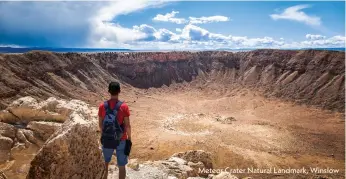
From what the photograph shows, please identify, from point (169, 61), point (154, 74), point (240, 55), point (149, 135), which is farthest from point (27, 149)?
point (240, 55)

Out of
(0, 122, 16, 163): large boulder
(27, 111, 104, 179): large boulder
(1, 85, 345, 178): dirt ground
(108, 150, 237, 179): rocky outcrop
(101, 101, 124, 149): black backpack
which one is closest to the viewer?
(101, 101, 124, 149): black backpack

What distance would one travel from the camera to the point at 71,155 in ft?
27.2

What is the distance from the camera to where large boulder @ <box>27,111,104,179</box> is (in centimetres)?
797

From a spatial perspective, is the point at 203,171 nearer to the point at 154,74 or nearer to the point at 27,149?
the point at 27,149

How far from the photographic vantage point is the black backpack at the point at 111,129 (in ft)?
22.6

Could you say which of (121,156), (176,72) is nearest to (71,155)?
(121,156)

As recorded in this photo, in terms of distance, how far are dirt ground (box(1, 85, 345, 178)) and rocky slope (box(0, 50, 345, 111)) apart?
17.6 feet

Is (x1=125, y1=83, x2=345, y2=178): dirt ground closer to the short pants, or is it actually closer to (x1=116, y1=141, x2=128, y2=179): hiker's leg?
(x1=116, y1=141, x2=128, y2=179): hiker's leg

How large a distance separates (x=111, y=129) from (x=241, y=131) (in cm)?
3128

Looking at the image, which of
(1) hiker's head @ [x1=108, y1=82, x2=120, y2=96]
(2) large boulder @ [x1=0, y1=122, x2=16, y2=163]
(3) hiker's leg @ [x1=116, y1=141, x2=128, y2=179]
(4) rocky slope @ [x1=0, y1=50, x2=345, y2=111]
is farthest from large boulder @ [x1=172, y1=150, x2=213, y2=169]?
(4) rocky slope @ [x1=0, y1=50, x2=345, y2=111]

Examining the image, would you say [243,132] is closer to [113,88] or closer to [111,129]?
[111,129]

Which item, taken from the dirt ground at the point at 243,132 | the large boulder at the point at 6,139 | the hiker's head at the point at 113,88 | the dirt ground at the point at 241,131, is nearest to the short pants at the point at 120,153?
the hiker's head at the point at 113,88

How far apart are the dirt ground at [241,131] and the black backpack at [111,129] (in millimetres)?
10671

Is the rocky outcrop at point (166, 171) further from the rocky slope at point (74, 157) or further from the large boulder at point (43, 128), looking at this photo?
the large boulder at point (43, 128)
